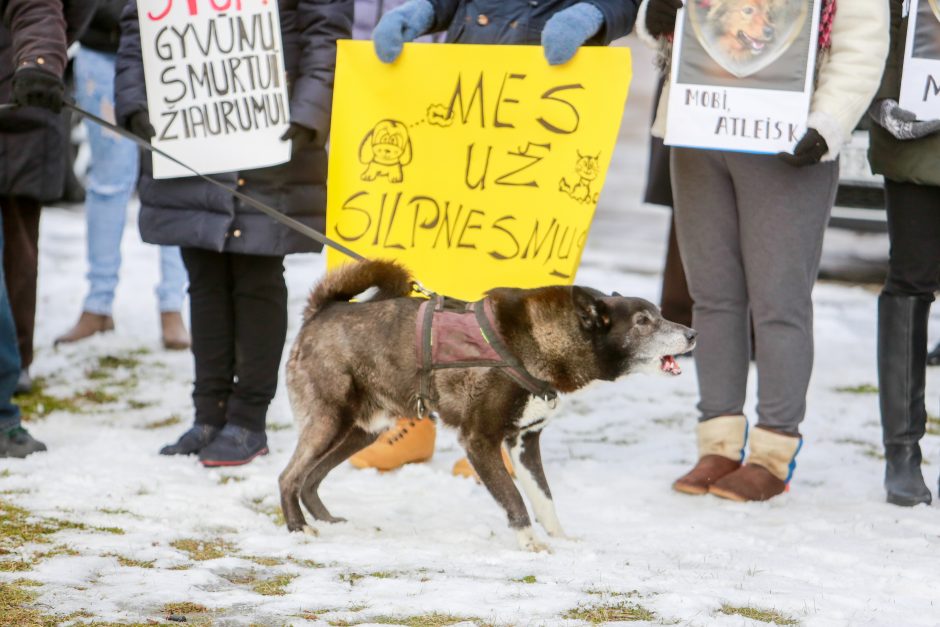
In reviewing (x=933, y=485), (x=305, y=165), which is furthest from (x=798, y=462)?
(x=305, y=165)

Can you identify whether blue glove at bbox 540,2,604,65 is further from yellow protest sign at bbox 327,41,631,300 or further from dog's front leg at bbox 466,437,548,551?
dog's front leg at bbox 466,437,548,551

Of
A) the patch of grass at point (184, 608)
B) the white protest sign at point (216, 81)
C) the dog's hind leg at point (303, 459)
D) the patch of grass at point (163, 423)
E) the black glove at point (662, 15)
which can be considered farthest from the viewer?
the patch of grass at point (163, 423)

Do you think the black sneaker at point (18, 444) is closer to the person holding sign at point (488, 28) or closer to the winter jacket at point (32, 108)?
the winter jacket at point (32, 108)

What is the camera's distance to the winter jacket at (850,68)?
14.4 ft

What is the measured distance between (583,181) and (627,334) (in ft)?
2.80

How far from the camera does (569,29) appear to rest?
462cm

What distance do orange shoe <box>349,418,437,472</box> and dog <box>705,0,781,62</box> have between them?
180 centimetres

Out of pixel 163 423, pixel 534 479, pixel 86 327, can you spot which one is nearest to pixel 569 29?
pixel 534 479

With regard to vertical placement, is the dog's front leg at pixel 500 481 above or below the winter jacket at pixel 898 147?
below

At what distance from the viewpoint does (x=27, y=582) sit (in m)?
3.55

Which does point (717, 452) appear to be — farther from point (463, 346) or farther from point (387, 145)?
point (387, 145)

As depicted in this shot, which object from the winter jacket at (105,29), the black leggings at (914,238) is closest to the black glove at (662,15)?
the black leggings at (914,238)

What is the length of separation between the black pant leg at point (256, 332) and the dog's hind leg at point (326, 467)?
2.72 ft

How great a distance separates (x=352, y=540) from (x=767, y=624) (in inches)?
56.9
